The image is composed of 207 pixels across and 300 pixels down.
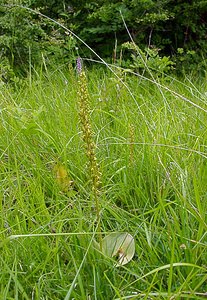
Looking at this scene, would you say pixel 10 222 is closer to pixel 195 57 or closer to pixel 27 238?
pixel 27 238

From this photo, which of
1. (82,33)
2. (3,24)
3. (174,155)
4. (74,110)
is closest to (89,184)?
(174,155)

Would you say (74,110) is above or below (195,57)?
Answer: above

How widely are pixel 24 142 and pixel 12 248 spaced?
2.26 feet

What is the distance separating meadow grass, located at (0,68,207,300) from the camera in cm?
115

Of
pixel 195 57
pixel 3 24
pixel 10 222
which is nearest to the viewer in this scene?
pixel 10 222

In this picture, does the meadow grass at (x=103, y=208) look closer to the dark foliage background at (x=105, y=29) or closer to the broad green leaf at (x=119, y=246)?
the broad green leaf at (x=119, y=246)

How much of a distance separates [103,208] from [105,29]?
9.77 ft

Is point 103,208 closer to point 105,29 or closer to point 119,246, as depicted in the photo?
point 119,246

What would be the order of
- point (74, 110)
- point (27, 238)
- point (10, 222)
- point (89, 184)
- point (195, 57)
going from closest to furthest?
point (27, 238), point (10, 222), point (89, 184), point (74, 110), point (195, 57)

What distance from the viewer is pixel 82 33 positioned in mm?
4238

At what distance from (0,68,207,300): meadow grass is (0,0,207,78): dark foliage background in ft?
5.49

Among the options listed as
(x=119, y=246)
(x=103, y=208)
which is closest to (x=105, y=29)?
(x=103, y=208)

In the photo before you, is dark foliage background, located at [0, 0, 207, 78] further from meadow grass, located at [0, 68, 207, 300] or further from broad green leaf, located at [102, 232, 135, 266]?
broad green leaf, located at [102, 232, 135, 266]

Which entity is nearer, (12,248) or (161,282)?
(161,282)
